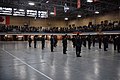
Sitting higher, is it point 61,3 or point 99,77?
point 61,3

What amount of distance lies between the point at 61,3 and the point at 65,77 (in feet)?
132

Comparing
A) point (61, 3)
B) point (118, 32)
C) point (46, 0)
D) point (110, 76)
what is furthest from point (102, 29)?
point (110, 76)

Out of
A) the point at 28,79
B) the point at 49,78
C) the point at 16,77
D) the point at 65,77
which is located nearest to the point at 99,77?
the point at 65,77

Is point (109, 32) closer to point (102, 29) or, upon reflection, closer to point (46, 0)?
point (102, 29)

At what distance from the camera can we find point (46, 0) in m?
46.8

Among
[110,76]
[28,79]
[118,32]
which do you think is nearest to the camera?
[28,79]

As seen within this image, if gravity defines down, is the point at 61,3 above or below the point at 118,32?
above

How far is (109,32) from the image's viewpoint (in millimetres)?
46719

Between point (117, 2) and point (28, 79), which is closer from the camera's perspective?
point (28, 79)

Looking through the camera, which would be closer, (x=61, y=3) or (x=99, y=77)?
(x=99, y=77)

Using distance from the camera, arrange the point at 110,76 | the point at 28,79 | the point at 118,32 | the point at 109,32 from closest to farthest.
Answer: the point at 28,79 < the point at 110,76 < the point at 118,32 < the point at 109,32

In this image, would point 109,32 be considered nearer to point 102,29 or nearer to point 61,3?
point 102,29

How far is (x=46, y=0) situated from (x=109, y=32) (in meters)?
15.4

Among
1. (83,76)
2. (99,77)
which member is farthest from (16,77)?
(99,77)
